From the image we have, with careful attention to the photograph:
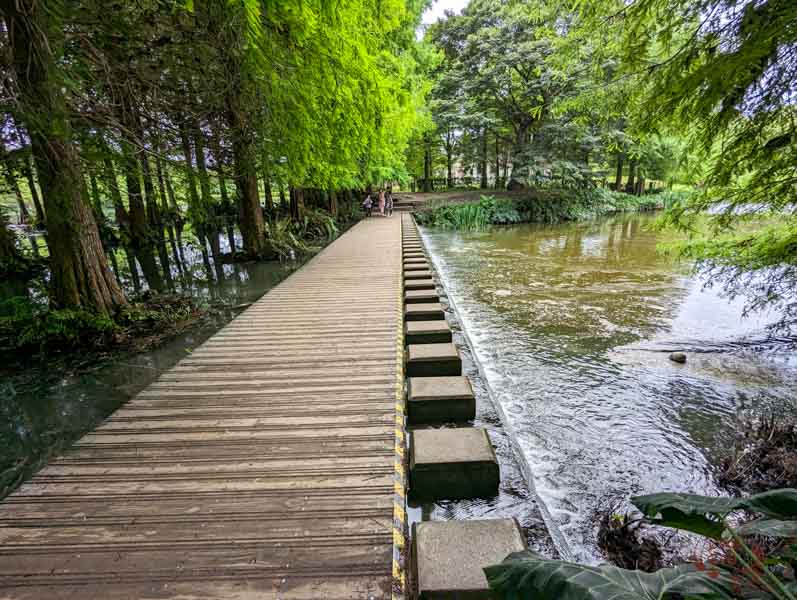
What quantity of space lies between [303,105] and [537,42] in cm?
1702

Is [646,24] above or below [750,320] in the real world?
above

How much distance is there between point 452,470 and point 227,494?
3.84ft

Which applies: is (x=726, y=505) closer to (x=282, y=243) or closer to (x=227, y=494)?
(x=227, y=494)

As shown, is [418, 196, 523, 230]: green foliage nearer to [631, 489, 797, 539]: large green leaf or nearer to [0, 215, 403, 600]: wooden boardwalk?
[0, 215, 403, 600]: wooden boardwalk

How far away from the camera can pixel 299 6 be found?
9.95 feet

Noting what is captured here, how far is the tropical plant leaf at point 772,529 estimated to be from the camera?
3.67 ft

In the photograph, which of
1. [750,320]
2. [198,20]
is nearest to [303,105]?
[198,20]

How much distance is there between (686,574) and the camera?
3.52 ft

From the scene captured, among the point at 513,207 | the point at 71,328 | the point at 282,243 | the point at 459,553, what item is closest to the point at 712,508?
the point at 459,553

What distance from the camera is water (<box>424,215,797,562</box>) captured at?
2807 millimetres

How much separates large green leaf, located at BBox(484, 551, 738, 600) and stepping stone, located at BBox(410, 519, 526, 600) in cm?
40

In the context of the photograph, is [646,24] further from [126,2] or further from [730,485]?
[126,2]

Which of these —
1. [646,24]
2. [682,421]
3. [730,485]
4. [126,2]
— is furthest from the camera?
[126,2]

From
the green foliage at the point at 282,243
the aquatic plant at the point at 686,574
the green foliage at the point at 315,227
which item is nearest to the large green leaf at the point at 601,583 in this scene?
the aquatic plant at the point at 686,574
